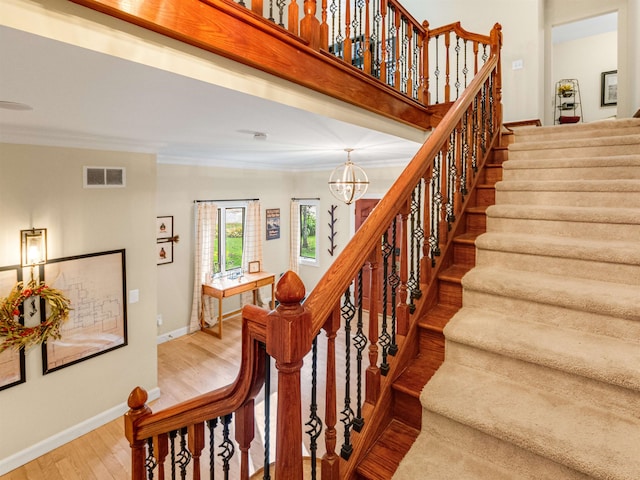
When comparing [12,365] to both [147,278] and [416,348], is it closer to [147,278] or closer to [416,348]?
[147,278]

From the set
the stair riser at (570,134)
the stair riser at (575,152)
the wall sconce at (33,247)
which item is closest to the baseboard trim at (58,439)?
the wall sconce at (33,247)

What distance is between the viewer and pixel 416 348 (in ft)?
5.36

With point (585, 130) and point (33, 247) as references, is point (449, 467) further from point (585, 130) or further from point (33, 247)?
point (33, 247)

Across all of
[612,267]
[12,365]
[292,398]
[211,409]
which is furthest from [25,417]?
[612,267]

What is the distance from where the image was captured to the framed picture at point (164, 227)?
16.8ft

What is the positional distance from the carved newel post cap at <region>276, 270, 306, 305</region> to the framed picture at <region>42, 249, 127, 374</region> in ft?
10.1

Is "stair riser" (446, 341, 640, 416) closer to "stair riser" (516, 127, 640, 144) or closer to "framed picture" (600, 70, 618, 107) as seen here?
"stair riser" (516, 127, 640, 144)

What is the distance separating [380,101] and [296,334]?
2434mm

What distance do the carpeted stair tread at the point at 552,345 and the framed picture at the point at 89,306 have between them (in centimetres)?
317

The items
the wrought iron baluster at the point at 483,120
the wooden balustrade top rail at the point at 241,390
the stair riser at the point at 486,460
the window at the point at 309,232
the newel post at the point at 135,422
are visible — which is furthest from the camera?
the window at the point at 309,232

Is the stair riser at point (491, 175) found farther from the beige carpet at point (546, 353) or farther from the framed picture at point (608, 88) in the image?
the framed picture at point (608, 88)

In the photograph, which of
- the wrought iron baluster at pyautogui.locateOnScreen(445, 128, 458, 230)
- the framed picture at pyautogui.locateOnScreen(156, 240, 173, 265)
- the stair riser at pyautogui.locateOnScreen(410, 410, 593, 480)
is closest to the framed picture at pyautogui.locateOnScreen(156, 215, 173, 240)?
the framed picture at pyautogui.locateOnScreen(156, 240, 173, 265)

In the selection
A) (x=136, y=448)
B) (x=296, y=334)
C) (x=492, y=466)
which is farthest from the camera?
(x=136, y=448)

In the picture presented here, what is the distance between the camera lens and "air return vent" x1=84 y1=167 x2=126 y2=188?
3.22 m
